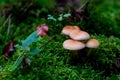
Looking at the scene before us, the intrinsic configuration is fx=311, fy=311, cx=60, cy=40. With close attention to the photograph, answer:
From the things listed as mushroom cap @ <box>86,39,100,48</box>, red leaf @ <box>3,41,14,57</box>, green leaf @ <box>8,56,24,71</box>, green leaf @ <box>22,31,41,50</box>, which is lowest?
green leaf @ <box>8,56,24,71</box>

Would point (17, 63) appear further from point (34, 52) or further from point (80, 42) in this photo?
point (80, 42)

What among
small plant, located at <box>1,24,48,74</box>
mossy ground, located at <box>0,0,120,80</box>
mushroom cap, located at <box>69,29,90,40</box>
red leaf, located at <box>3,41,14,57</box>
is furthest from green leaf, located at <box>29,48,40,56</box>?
red leaf, located at <box>3,41,14,57</box>

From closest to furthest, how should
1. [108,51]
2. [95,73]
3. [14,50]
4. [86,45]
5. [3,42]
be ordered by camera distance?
[86,45] < [95,73] < [108,51] < [14,50] < [3,42]

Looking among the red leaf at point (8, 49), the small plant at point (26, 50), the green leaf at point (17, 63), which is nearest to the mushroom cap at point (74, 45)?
the small plant at point (26, 50)

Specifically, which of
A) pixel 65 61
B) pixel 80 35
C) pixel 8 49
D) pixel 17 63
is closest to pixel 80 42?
pixel 80 35

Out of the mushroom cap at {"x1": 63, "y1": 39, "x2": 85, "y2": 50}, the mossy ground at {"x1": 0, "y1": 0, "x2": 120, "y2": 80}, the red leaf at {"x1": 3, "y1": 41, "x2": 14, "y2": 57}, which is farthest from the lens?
the red leaf at {"x1": 3, "y1": 41, "x2": 14, "y2": 57}

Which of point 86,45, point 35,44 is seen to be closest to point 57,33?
point 35,44

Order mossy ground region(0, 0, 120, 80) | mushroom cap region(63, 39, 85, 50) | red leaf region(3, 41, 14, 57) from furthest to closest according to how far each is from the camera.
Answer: red leaf region(3, 41, 14, 57) → mossy ground region(0, 0, 120, 80) → mushroom cap region(63, 39, 85, 50)

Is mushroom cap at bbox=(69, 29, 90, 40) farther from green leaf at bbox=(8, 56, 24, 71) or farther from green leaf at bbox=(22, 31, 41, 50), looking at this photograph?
green leaf at bbox=(8, 56, 24, 71)

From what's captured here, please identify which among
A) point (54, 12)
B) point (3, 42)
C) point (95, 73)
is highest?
point (54, 12)

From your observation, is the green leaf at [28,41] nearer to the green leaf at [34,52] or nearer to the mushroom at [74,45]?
the green leaf at [34,52]

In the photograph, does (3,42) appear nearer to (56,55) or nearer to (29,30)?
(29,30)
